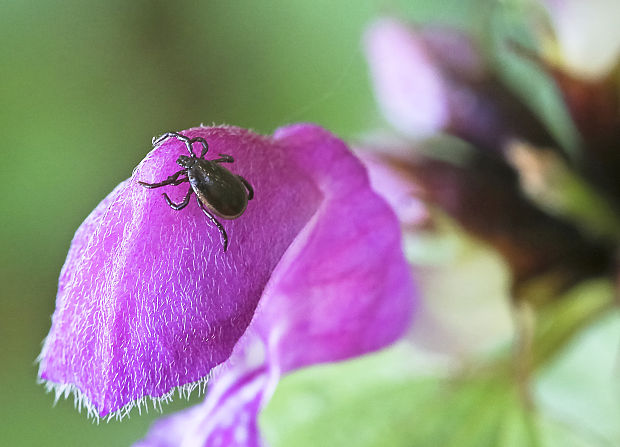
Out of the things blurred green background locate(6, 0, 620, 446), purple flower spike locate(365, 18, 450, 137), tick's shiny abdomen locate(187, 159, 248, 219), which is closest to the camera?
tick's shiny abdomen locate(187, 159, 248, 219)

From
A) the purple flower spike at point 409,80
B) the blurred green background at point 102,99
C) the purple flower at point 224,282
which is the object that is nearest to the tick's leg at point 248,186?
the purple flower at point 224,282

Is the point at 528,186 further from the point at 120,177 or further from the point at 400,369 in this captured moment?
the point at 120,177

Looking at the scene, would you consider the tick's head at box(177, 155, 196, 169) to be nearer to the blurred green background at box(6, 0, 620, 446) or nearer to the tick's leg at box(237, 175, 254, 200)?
the tick's leg at box(237, 175, 254, 200)

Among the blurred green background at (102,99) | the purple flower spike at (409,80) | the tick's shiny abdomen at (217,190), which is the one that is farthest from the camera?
the blurred green background at (102,99)

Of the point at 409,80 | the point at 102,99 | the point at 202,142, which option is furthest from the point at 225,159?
the point at 102,99

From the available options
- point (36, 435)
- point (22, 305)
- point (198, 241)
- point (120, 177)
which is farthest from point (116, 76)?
point (198, 241)

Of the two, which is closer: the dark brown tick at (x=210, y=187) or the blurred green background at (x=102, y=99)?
the dark brown tick at (x=210, y=187)

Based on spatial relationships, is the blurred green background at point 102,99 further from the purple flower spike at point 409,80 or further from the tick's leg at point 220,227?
the tick's leg at point 220,227

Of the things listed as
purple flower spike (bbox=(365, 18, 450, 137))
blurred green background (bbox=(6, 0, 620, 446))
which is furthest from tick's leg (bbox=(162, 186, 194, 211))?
blurred green background (bbox=(6, 0, 620, 446))
